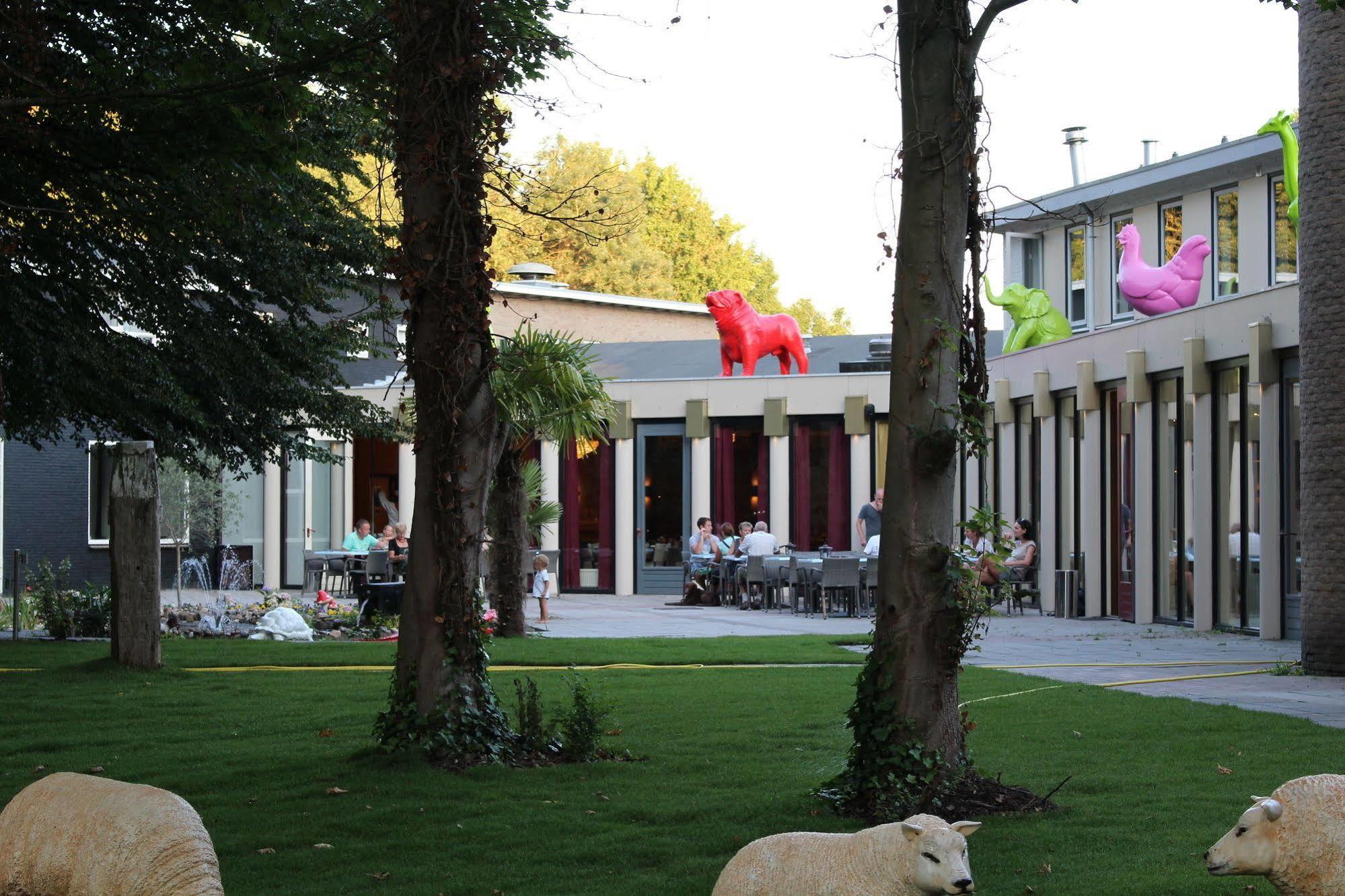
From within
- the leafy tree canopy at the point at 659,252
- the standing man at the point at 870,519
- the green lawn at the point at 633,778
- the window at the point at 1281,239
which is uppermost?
the leafy tree canopy at the point at 659,252

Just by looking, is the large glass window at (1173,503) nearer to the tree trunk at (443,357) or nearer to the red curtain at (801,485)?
the red curtain at (801,485)

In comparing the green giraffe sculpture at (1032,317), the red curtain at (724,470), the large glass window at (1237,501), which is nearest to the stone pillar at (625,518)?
the red curtain at (724,470)

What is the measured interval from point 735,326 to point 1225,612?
14514 millimetres

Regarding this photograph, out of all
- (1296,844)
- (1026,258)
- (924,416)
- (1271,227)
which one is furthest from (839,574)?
(1296,844)

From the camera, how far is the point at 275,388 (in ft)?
58.1

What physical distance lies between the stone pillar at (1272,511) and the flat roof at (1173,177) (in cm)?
717

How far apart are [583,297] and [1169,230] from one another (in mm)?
18435

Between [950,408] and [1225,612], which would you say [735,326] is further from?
[950,408]

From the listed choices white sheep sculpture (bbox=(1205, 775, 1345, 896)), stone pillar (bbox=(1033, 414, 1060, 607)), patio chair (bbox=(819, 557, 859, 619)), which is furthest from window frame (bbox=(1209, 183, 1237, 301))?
white sheep sculpture (bbox=(1205, 775, 1345, 896))

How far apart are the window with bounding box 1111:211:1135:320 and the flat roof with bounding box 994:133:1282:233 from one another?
0.28 meters

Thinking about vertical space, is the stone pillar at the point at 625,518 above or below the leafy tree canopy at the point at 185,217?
below

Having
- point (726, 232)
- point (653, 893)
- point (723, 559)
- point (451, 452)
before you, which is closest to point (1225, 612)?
point (723, 559)

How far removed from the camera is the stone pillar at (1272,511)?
17.6 meters

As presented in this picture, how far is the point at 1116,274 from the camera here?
1188 inches
